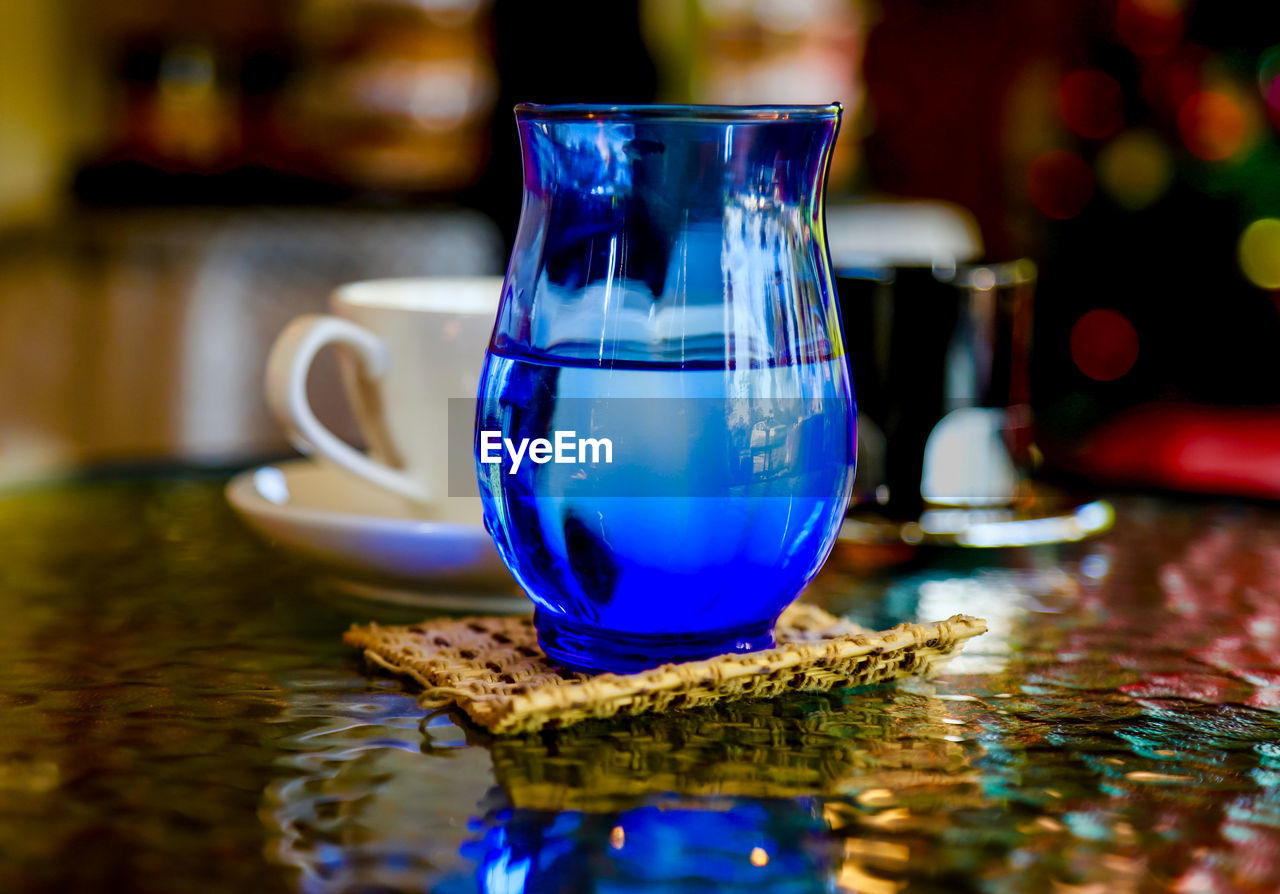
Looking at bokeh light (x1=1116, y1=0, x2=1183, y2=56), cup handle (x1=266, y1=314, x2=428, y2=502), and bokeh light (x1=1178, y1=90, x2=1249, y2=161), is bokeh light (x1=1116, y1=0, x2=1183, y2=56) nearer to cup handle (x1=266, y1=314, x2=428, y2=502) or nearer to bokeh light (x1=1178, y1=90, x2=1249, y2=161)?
bokeh light (x1=1178, y1=90, x2=1249, y2=161)

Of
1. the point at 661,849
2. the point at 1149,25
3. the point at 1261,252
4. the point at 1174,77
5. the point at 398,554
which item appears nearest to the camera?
the point at 661,849

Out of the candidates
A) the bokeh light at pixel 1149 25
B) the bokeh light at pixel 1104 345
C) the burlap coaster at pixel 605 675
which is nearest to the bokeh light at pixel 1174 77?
the bokeh light at pixel 1149 25

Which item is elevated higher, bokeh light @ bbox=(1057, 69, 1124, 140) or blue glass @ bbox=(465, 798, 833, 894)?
bokeh light @ bbox=(1057, 69, 1124, 140)

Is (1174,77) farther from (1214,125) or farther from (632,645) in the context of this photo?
(632,645)

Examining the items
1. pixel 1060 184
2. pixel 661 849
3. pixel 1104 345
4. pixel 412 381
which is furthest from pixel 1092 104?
pixel 661 849

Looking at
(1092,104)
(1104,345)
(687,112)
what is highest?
(1092,104)

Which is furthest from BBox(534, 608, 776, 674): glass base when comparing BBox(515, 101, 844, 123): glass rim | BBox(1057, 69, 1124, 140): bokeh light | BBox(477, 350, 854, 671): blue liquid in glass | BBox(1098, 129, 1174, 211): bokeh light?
BBox(1057, 69, 1124, 140): bokeh light

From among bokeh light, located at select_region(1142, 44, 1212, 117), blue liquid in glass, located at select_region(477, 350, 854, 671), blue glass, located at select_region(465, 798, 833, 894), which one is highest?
bokeh light, located at select_region(1142, 44, 1212, 117)
